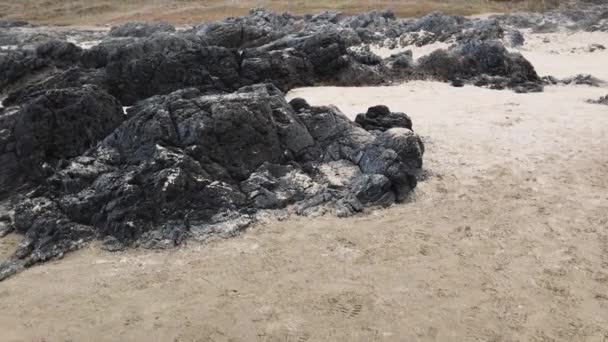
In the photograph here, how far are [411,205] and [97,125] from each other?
778cm

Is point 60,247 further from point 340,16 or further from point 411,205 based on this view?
point 340,16

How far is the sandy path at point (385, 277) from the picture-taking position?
303 inches

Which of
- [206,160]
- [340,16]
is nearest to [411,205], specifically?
[206,160]

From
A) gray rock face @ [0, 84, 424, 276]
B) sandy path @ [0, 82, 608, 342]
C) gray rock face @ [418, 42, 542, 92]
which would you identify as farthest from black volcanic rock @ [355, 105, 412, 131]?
gray rock face @ [418, 42, 542, 92]

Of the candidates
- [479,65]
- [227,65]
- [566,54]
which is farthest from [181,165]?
[566,54]

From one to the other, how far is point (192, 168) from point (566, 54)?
24890 millimetres

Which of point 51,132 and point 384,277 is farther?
point 51,132

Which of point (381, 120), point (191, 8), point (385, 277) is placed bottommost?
point (385, 277)

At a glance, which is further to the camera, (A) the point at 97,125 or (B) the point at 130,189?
(A) the point at 97,125

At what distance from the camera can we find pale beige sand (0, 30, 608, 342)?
771 cm

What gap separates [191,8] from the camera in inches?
2689

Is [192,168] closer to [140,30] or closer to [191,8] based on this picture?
[140,30]

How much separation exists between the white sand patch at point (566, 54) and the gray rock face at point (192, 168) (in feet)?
49.1

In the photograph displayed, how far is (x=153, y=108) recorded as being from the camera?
12.4 m
